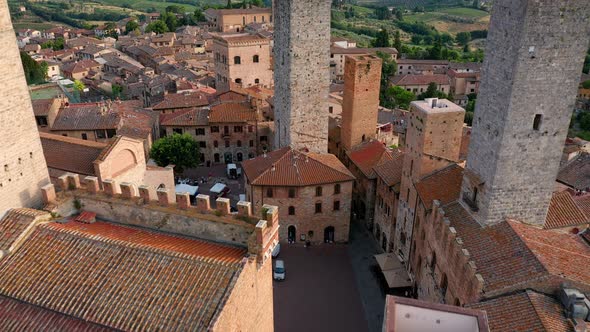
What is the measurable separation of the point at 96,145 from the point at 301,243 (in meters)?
16.3

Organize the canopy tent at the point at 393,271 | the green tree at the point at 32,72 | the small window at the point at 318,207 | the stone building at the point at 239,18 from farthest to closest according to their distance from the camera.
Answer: the stone building at the point at 239,18, the green tree at the point at 32,72, the small window at the point at 318,207, the canopy tent at the point at 393,271

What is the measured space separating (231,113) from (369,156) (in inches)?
709

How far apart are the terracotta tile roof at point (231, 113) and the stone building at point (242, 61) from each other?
1416 cm

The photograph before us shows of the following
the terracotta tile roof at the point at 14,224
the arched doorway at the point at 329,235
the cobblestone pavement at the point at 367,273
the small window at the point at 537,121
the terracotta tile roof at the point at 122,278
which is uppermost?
the small window at the point at 537,121

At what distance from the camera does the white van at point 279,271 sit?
104 feet

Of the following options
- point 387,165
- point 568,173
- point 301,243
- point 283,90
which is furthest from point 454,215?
point 568,173

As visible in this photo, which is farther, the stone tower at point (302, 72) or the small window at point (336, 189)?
the small window at point (336, 189)

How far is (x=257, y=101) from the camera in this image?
5322 centimetres

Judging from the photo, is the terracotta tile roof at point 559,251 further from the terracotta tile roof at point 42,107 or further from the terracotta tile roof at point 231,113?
the terracotta tile roof at point 42,107

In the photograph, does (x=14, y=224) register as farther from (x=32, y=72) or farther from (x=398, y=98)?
(x=398, y=98)

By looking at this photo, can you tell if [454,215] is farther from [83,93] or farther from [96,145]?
[83,93]

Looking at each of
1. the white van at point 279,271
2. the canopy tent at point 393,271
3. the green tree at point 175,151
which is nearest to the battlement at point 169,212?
the white van at point 279,271

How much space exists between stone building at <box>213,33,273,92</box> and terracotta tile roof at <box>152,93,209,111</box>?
7.93 m

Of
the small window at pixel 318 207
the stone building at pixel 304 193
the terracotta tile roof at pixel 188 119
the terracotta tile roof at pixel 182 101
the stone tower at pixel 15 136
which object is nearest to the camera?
the stone tower at pixel 15 136
